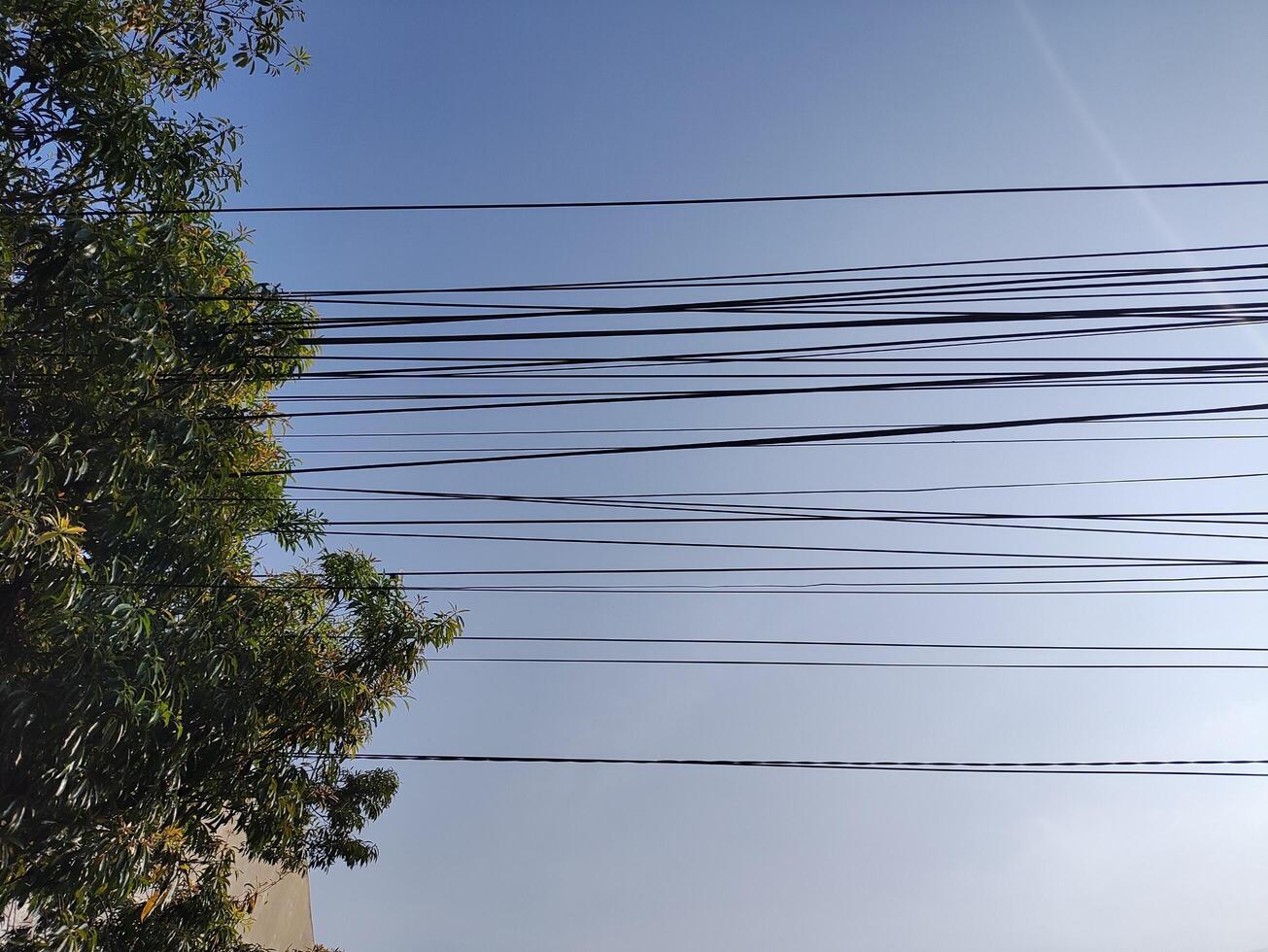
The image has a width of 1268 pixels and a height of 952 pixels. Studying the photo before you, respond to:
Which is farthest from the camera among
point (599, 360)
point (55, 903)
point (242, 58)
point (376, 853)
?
point (376, 853)

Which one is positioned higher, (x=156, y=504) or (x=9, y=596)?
(x=156, y=504)

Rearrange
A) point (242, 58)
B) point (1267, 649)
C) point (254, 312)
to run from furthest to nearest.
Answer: point (1267, 649), point (242, 58), point (254, 312)

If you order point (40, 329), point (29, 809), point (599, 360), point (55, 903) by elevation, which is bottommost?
point (55, 903)

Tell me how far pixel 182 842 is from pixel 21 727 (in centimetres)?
193

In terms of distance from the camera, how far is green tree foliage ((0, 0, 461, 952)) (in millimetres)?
4941

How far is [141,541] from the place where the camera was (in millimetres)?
5902

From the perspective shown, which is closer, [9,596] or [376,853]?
[9,596]

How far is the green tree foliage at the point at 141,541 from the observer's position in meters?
4.94

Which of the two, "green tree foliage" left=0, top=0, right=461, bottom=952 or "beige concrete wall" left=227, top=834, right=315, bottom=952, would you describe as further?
"beige concrete wall" left=227, top=834, right=315, bottom=952

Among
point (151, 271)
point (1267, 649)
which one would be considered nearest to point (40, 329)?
point (151, 271)

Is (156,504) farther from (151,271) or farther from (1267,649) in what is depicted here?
(1267,649)

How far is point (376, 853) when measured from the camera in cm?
916

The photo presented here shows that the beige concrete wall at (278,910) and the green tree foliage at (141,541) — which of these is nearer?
the green tree foliage at (141,541)

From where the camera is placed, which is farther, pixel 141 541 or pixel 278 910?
pixel 278 910
